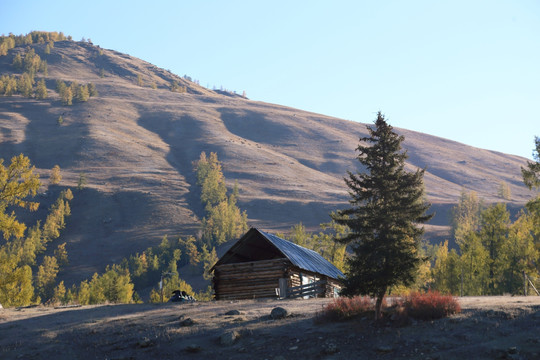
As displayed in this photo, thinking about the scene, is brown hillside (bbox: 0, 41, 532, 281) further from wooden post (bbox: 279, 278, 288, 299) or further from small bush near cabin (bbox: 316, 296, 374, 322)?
small bush near cabin (bbox: 316, 296, 374, 322)

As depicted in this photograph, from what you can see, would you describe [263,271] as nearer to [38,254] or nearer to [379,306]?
[379,306]

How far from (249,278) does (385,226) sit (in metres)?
18.2

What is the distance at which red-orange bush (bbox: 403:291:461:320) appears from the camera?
1806 centimetres

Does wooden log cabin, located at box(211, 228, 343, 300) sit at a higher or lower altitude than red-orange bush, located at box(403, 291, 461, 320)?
lower

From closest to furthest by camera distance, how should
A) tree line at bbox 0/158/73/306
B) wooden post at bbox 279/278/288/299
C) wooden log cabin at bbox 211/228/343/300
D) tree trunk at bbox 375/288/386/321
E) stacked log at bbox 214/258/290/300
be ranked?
1. tree trunk at bbox 375/288/386/321
2. wooden post at bbox 279/278/288/299
3. wooden log cabin at bbox 211/228/343/300
4. stacked log at bbox 214/258/290/300
5. tree line at bbox 0/158/73/306

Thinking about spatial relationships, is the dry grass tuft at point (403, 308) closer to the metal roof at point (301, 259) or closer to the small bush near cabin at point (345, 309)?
the small bush near cabin at point (345, 309)

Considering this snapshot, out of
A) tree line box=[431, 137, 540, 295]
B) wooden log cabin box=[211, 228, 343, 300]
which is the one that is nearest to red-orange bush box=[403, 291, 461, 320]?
wooden log cabin box=[211, 228, 343, 300]

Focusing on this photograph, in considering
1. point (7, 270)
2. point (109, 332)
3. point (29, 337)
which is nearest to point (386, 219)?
point (109, 332)

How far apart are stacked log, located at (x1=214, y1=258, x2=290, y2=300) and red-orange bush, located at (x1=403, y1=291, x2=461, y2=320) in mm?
15772

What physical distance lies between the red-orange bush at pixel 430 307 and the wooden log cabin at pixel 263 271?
541 inches

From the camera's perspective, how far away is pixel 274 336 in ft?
60.1

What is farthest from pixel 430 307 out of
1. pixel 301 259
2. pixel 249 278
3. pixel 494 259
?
pixel 494 259

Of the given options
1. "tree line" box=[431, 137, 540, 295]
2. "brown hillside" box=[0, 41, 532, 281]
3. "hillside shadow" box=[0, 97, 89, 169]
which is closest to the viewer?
"tree line" box=[431, 137, 540, 295]

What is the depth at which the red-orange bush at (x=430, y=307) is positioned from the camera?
18062 mm
